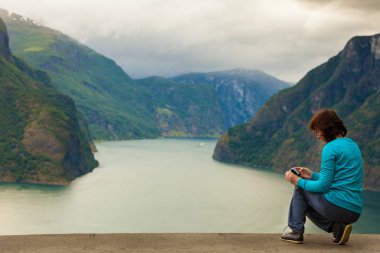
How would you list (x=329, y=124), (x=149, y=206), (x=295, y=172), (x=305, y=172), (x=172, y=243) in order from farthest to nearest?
(x=149, y=206) < (x=305, y=172) < (x=295, y=172) < (x=172, y=243) < (x=329, y=124)

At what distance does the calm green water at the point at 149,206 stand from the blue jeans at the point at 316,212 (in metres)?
98.7

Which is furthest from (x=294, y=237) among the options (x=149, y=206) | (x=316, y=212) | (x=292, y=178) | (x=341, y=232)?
(x=149, y=206)

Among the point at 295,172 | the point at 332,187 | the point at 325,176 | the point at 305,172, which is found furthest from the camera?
the point at 305,172

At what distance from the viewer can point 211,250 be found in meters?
9.88

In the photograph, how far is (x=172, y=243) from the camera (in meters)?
10.4

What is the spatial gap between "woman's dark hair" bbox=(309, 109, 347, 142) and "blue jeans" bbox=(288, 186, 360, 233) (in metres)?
1.17

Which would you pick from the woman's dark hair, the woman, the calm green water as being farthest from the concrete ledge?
the calm green water

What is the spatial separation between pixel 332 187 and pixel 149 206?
127723 mm

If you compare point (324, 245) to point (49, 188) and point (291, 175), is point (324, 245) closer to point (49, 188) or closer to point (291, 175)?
point (291, 175)

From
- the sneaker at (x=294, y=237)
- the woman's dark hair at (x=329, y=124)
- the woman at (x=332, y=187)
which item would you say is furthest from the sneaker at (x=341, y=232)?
the woman's dark hair at (x=329, y=124)

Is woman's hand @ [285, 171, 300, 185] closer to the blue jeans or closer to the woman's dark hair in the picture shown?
the blue jeans

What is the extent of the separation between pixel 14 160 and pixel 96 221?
265 ft

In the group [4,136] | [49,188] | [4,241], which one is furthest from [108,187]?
[4,241]

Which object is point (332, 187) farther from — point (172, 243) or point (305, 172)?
point (172, 243)
